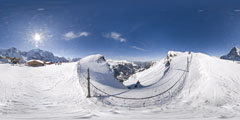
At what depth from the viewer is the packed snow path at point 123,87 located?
1272 centimetres

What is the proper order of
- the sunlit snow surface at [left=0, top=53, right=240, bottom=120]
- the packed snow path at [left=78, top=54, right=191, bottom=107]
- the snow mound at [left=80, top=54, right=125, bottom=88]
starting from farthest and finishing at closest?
the snow mound at [left=80, top=54, right=125, bottom=88] < the packed snow path at [left=78, top=54, right=191, bottom=107] < the sunlit snow surface at [left=0, top=53, right=240, bottom=120]

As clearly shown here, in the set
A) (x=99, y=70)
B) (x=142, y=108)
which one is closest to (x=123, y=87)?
(x=99, y=70)

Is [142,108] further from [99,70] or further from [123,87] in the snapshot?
[99,70]

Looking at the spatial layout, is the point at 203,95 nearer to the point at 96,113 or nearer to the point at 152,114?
the point at 152,114

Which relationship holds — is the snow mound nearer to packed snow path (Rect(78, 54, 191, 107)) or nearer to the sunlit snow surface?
packed snow path (Rect(78, 54, 191, 107))

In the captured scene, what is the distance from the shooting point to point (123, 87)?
19516 millimetres

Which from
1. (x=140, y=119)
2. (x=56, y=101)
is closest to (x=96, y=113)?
(x=140, y=119)

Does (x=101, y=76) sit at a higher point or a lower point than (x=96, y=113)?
higher

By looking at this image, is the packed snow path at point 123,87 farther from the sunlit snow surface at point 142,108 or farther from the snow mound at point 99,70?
the sunlit snow surface at point 142,108

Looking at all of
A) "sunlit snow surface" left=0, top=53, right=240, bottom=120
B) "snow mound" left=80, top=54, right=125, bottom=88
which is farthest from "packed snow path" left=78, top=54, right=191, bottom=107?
"sunlit snow surface" left=0, top=53, right=240, bottom=120

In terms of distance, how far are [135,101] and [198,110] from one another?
19.5 ft

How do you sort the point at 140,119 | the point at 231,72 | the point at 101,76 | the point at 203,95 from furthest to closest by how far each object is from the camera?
the point at 101,76 → the point at 231,72 → the point at 203,95 → the point at 140,119

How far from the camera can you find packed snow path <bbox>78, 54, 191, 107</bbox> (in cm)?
1272

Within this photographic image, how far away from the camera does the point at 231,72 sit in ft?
51.3
